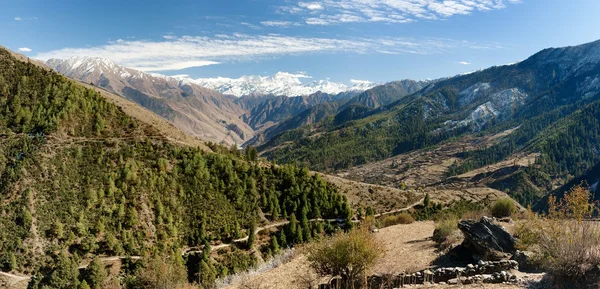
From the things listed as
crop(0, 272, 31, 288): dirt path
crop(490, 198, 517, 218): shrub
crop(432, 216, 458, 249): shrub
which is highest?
crop(432, 216, 458, 249): shrub

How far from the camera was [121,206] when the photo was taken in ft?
220

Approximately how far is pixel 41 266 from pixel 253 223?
3806 cm

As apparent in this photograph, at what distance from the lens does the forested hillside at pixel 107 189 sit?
60344 millimetres

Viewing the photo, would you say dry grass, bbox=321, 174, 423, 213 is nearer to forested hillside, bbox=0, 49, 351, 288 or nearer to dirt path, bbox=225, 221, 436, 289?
forested hillside, bbox=0, 49, 351, 288

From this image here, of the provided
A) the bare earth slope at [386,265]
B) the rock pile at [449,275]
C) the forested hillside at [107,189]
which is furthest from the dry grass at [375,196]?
the rock pile at [449,275]

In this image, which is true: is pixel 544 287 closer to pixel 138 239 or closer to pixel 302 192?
pixel 138 239

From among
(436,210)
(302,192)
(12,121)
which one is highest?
(12,121)

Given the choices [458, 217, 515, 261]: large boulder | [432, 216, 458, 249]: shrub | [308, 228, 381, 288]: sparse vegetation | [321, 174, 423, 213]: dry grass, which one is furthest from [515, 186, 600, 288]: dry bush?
[321, 174, 423, 213]: dry grass

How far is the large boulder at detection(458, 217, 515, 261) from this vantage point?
74.9ft

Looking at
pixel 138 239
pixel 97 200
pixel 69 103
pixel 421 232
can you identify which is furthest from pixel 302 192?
pixel 69 103

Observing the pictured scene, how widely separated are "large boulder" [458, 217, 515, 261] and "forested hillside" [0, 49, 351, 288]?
5063 cm

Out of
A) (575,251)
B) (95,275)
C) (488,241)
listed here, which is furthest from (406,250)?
(95,275)

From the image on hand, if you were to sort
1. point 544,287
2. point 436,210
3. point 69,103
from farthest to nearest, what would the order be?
point 436,210
point 69,103
point 544,287

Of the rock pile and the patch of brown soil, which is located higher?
the rock pile
